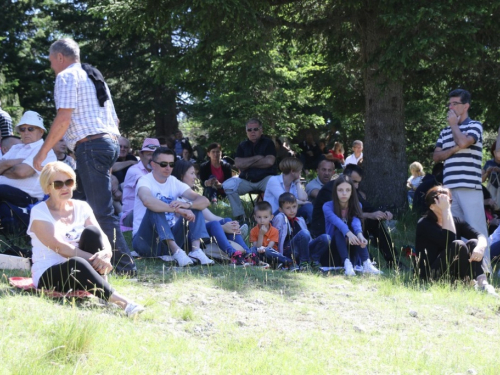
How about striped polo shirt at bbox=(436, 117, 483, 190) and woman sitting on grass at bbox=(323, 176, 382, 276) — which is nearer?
woman sitting on grass at bbox=(323, 176, 382, 276)

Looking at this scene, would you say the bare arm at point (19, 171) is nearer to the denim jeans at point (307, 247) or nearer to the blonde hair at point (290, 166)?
the denim jeans at point (307, 247)

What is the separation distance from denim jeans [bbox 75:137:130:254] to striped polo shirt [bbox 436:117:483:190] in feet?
13.2

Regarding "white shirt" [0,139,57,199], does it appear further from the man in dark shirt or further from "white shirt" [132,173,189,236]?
the man in dark shirt

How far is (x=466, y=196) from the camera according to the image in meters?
8.09

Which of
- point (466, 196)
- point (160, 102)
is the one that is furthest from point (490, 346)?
point (160, 102)

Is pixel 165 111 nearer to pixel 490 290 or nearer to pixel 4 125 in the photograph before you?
pixel 4 125

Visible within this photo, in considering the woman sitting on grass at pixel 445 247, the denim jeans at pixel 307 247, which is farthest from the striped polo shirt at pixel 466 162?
the denim jeans at pixel 307 247

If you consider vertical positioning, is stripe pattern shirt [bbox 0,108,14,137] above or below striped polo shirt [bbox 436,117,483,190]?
above

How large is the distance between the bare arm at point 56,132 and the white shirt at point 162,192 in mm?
1681

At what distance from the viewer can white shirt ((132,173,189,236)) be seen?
781 cm

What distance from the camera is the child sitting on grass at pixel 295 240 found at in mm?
8031

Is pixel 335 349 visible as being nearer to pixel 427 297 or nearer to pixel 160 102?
pixel 427 297

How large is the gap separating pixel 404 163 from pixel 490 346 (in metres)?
6.43

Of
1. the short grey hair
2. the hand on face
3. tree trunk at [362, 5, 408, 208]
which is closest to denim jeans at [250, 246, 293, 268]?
the hand on face
